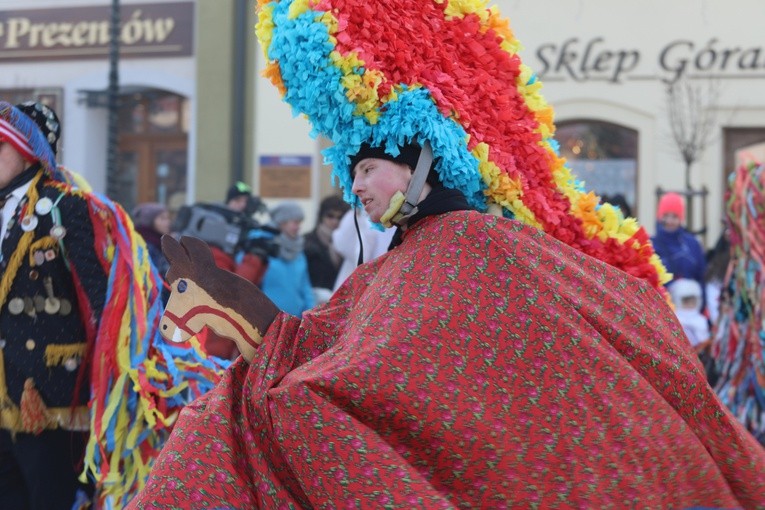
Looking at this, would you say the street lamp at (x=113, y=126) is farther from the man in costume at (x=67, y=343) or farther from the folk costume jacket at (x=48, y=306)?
the folk costume jacket at (x=48, y=306)

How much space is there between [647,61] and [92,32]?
→ 21.3 feet

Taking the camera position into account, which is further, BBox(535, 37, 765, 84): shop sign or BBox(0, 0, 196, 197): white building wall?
BBox(0, 0, 196, 197): white building wall

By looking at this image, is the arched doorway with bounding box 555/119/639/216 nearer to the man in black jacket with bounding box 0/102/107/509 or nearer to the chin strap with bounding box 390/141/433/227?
the man in black jacket with bounding box 0/102/107/509

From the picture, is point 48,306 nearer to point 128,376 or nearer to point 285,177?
point 128,376

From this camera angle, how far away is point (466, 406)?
2646 mm

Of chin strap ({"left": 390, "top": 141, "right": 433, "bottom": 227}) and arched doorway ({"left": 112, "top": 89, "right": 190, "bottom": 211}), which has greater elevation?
arched doorway ({"left": 112, "top": 89, "right": 190, "bottom": 211})

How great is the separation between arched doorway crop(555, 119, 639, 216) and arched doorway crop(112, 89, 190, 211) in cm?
460

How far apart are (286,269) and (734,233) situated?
2501 mm

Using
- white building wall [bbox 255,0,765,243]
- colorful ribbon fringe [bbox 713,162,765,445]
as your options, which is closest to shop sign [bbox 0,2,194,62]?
white building wall [bbox 255,0,765,243]

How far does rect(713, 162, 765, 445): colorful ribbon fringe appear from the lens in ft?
18.7

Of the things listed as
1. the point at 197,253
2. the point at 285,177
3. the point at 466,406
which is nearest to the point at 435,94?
the point at 197,253

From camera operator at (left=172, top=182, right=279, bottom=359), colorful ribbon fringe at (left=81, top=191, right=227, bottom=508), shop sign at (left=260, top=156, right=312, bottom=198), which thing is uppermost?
shop sign at (left=260, top=156, right=312, bottom=198)

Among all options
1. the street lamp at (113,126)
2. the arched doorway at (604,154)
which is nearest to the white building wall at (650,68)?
the arched doorway at (604,154)

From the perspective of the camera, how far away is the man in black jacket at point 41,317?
3689 mm
